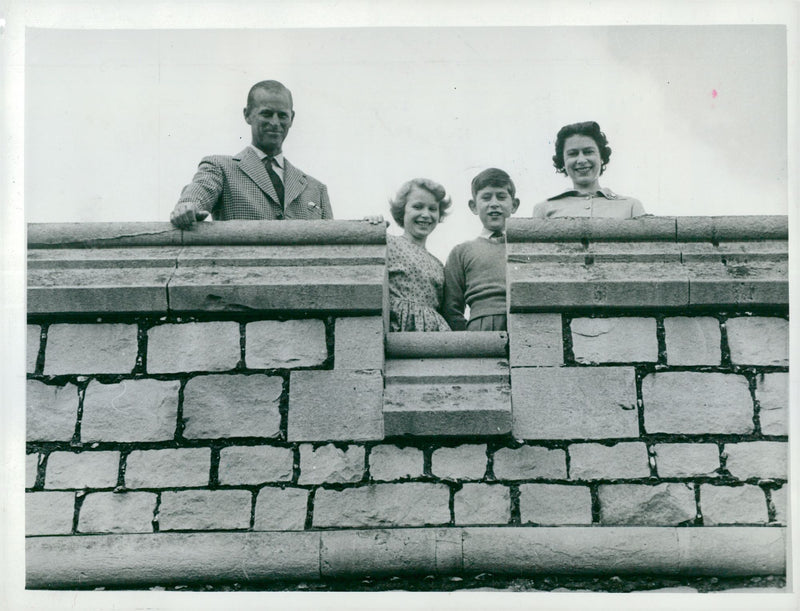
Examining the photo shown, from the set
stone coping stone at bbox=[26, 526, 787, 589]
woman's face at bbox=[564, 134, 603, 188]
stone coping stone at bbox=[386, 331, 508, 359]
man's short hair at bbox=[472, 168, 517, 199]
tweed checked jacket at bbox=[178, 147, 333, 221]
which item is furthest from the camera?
man's short hair at bbox=[472, 168, 517, 199]

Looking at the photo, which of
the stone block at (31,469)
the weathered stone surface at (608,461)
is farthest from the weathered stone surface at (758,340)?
the stone block at (31,469)

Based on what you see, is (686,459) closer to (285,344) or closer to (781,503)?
(781,503)

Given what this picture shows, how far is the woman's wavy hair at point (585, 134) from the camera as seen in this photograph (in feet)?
16.6

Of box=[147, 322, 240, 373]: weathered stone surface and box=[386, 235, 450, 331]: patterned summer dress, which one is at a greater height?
box=[386, 235, 450, 331]: patterned summer dress

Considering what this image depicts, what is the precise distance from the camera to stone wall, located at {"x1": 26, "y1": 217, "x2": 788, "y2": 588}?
3980mm

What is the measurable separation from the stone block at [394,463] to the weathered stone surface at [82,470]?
1136 millimetres

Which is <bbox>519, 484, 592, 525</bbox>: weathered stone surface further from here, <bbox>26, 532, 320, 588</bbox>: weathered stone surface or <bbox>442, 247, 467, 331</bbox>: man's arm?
<bbox>442, 247, 467, 331</bbox>: man's arm

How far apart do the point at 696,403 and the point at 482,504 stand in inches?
41.1

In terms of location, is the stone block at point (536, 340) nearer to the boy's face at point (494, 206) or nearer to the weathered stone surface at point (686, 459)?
the weathered stone surface at point (686, 459)

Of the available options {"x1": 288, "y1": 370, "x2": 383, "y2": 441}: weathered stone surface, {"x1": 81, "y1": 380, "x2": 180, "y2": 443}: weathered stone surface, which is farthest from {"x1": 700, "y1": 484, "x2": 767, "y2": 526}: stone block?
{"x1": 81, "y1": 380, "x2": 180, "y2": 443}: weathered stone surface

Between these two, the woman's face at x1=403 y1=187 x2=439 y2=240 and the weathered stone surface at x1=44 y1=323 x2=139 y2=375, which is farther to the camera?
the woman's face at x1=403 y1=187 x2=439 y2=240

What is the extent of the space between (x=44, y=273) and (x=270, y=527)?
1562 millimetres

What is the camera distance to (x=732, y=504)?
4023mm

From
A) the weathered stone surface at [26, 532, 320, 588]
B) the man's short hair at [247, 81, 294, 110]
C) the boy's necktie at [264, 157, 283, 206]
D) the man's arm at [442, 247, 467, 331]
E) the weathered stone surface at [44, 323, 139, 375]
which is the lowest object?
the weathered stone surface at [26, 532, 320, 588]
